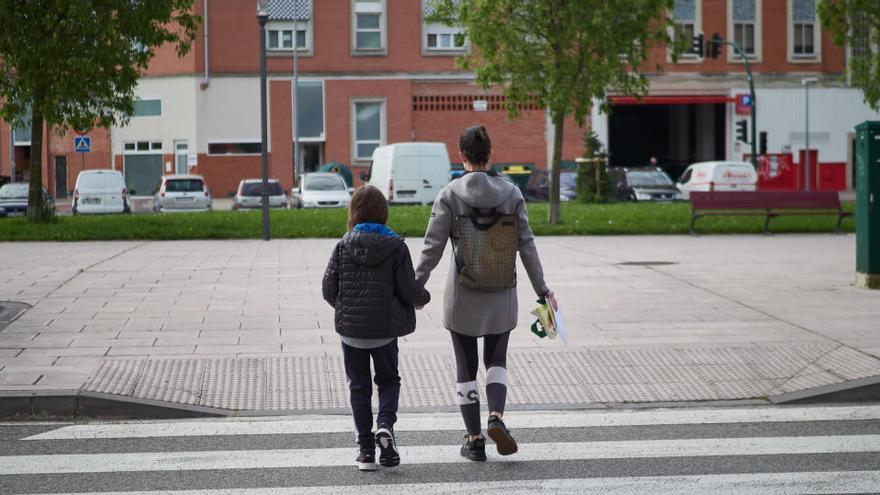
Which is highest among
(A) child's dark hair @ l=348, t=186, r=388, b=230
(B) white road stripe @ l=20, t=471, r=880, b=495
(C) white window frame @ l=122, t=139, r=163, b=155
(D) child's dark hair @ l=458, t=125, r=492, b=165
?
(C) white window frame @ l=122, t=139, r=163, b=155

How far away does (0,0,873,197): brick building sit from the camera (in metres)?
54.5

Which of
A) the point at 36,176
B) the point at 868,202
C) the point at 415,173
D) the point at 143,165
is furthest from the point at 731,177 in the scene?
the point at 143,165

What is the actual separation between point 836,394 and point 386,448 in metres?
3.42

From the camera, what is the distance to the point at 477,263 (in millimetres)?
6914

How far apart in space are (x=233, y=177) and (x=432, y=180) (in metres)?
20.8

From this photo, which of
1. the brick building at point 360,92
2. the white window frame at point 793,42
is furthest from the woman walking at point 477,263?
the white window frame at point 793,42

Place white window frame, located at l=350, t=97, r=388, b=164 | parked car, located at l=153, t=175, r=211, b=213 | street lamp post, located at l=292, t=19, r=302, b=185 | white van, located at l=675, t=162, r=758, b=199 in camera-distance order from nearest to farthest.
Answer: parked car, located at l=153, t=175, r=211, b=213, white van, located at l=675, t=162, r=758, b=199, street lamp post, located at l=292, t=19, r=302, b=185, white window frame, located at l=350, t=97, r=388, b=164

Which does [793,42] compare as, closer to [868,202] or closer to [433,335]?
[868,202]

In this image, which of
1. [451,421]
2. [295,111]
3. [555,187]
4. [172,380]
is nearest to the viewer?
[451,421]

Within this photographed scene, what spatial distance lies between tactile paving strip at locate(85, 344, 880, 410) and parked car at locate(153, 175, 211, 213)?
2932 cm

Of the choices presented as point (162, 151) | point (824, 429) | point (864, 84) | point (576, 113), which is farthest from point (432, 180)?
point (824, 429)

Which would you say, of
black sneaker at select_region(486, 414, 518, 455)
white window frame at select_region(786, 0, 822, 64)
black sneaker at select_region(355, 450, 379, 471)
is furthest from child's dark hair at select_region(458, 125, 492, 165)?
white window frame at select_region(786, 0, 822, 64)

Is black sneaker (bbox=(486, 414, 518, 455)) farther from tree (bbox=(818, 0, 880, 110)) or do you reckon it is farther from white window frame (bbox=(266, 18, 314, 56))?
white window frame (bbox=(266, 18, 314, 56))

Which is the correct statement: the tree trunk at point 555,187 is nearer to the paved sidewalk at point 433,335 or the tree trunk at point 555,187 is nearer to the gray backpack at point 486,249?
the paved sidewalk at point 433,335
